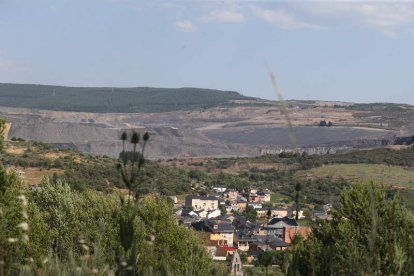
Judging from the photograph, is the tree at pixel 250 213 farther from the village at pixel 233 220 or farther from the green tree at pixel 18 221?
the green tree at pixel 18 221

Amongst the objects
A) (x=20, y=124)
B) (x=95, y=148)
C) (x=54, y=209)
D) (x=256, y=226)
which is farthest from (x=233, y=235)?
(x=20, y=124)

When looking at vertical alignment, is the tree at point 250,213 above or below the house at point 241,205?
above

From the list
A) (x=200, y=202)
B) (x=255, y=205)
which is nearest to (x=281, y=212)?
(x=200, y=202)

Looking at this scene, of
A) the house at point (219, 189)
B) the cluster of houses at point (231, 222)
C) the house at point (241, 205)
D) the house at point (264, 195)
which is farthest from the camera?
the house at point (219, 189)

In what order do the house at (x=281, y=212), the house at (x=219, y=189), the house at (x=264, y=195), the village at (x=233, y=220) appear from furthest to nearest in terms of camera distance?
the house at (x=219, y=189)
the house at (x=264, y=195)
the house at (x=281, y=212)
the village at (x=233, y=220)

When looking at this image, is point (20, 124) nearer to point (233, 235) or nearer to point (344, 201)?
point (233, 235)

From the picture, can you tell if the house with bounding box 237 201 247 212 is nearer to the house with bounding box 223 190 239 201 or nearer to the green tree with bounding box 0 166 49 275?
the house with bounding box 223 190 239 201

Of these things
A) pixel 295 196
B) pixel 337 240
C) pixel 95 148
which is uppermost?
pixel 295 196

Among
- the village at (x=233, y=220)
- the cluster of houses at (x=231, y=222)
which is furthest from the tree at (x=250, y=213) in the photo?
the cluster of houses at (x=231, y=222)
